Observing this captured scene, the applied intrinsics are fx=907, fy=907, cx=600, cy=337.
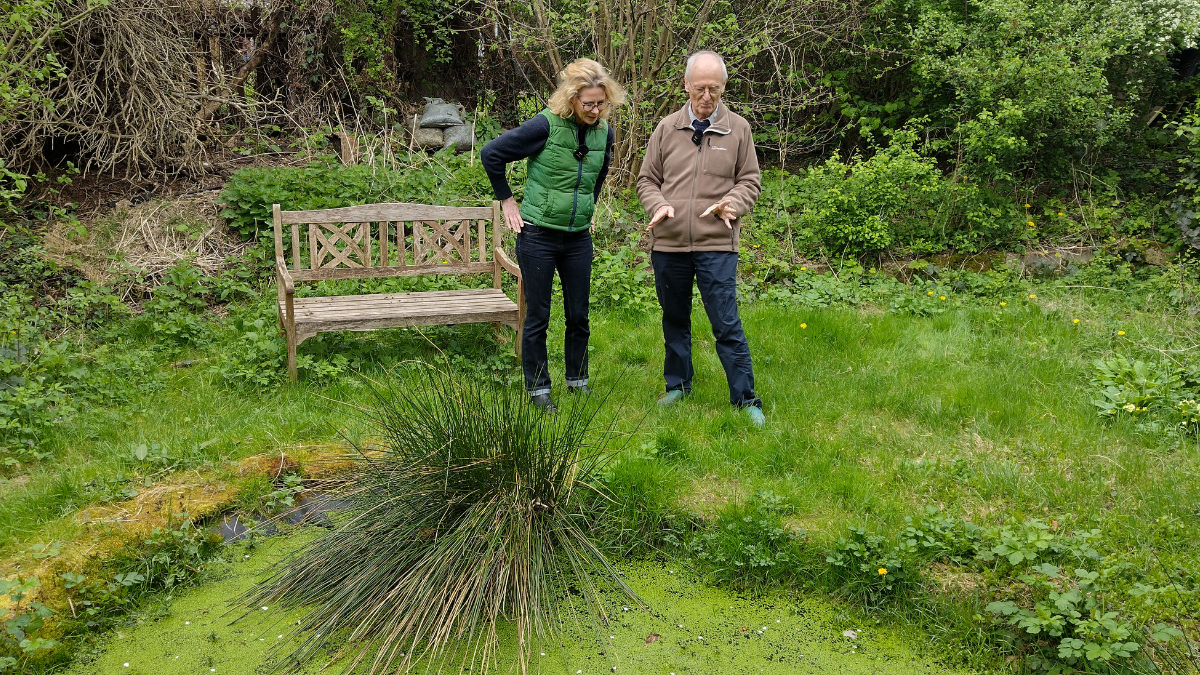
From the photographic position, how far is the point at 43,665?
2.84m

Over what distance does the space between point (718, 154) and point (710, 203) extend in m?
0.23

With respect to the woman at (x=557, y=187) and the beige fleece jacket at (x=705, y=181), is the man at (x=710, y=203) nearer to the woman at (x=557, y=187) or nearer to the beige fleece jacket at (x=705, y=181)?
the beige fleece jacket at (x=705, y=181)

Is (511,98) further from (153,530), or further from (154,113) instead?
(153,530)

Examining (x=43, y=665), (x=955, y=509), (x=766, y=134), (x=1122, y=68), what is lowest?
(x=43, y=665)

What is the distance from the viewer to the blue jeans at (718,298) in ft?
14.1

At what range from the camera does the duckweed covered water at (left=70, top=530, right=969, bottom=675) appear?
2.88 m

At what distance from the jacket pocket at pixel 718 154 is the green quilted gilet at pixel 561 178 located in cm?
53

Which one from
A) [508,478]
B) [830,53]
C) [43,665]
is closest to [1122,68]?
[830,53]

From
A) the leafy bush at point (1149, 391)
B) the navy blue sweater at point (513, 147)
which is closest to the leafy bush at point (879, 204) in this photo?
the leafy bush at point (1149, 391)

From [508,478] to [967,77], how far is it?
18.3 ft

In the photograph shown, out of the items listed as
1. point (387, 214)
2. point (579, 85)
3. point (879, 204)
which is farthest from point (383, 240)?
point (879, 204)

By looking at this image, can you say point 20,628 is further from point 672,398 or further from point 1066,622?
point 1066,622

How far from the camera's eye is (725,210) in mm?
4207

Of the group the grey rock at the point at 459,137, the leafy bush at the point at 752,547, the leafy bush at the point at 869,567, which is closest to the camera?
the leafy bush at the point at 869,567
